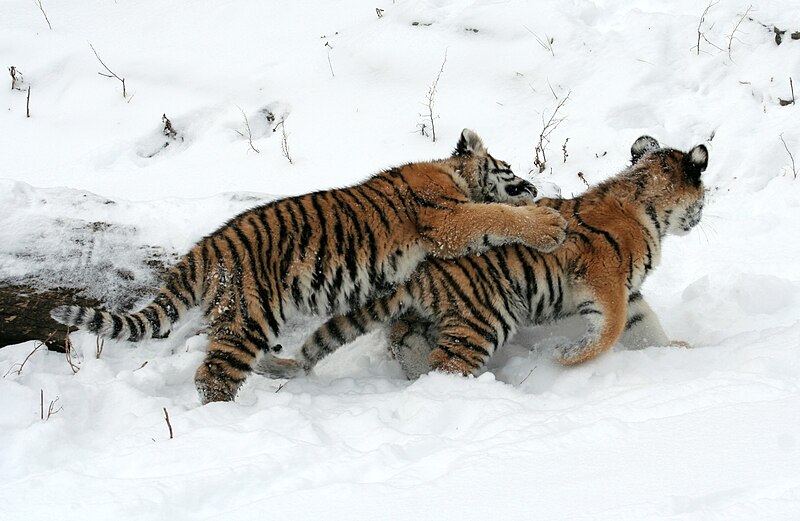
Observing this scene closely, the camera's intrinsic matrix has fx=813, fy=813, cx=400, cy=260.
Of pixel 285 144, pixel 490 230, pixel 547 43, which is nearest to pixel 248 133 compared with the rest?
pixel 285 144

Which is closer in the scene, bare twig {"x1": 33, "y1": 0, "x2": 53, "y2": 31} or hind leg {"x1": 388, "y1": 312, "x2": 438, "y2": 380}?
hind leg {"x1": 388, "y1": 312, "x2": 438, "y2": 380}

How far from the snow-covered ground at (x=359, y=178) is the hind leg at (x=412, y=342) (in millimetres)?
106

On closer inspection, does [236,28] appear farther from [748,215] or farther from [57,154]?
[748,215]

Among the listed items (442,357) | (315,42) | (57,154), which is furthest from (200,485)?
(315,42)

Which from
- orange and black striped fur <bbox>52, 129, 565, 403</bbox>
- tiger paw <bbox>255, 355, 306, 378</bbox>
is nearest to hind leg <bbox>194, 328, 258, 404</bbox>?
orange and black striped fur <bbox>52, 129, 565, 403</bbox>

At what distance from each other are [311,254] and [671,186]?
2.10 m

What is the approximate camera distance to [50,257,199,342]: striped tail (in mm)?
3752

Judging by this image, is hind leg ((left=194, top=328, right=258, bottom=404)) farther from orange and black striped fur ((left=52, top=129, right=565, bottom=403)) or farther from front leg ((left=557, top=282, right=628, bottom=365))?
front leg ((left=557, top=282, right=628, bottom=365))

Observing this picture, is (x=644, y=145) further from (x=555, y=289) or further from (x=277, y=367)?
(x=277, y=367)

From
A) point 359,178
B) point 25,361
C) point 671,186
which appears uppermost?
point 671,186

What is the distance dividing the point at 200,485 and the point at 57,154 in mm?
5177

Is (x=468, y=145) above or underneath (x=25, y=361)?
above

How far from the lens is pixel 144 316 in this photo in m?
3.98

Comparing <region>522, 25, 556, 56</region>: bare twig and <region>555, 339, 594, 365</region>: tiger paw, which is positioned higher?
<region>522, 25, 556, 56</region>: bare twig
